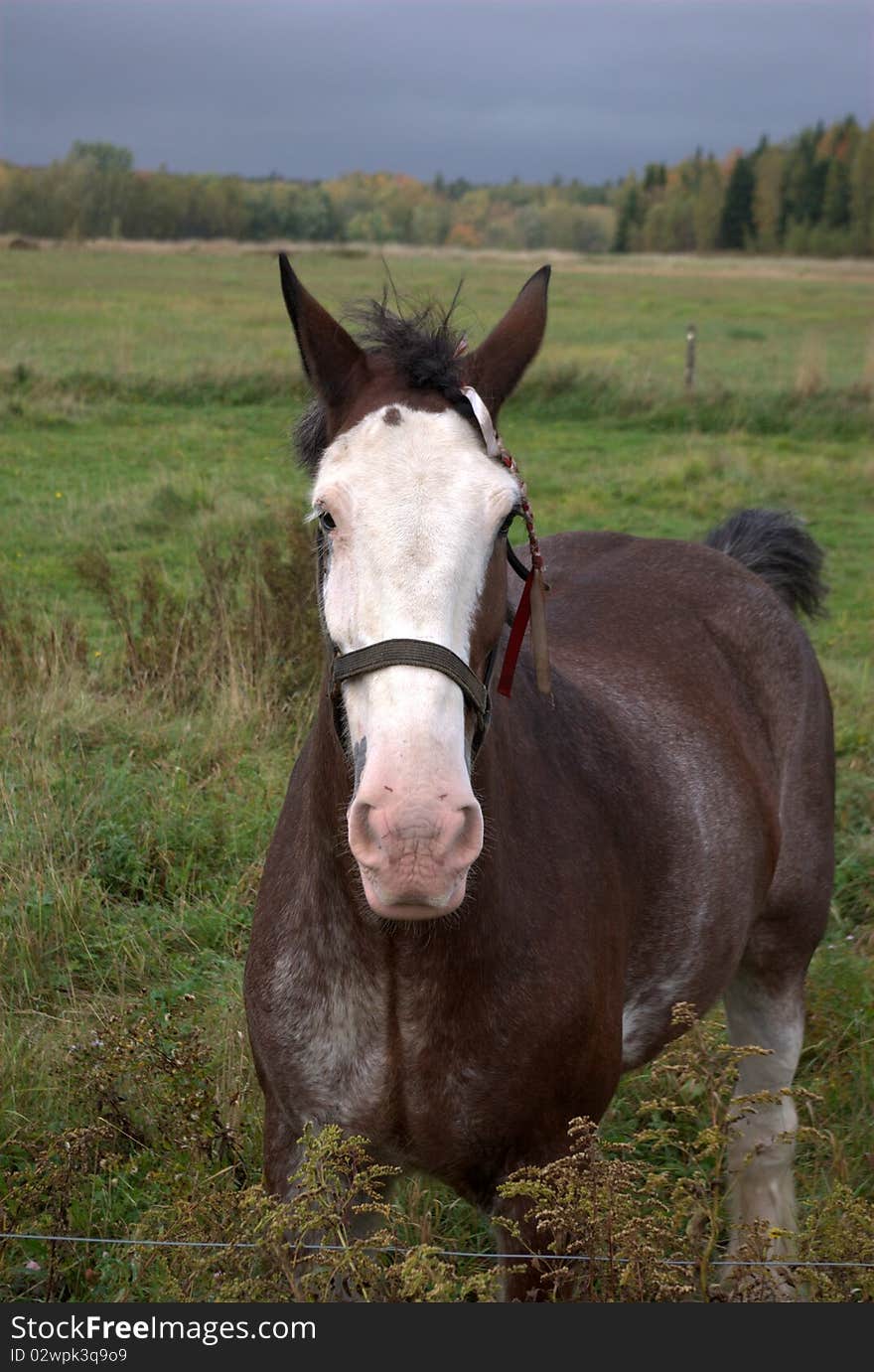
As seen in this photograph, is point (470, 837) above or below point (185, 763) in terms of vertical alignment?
above

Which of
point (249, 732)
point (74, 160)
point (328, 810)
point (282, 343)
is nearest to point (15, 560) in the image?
point (249, 732)

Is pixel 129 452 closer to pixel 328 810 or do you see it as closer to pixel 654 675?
pixel 654 675

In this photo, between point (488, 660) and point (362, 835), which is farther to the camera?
point (488, 660)

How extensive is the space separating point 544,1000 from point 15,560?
25.3 feet

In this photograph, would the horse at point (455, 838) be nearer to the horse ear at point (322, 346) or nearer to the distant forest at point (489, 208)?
the horse ear at point (322, 346)

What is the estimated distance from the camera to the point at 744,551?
197 inches

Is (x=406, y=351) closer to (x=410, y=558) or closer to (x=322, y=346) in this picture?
(x=322, y=346)

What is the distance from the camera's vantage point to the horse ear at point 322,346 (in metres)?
2.60

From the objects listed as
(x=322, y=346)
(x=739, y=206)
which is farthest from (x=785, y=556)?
(x=739, y=206)

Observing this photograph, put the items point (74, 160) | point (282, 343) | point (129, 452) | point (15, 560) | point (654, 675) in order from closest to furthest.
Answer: point (654, 675) → point (15, 560) → point (129, 452) → point (282, 343) → point (74, 160)

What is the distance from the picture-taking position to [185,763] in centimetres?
570

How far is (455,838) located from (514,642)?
80 cm

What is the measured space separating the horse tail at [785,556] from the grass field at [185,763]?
4.35ft

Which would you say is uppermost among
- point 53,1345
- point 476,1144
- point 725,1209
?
point 476,1144
